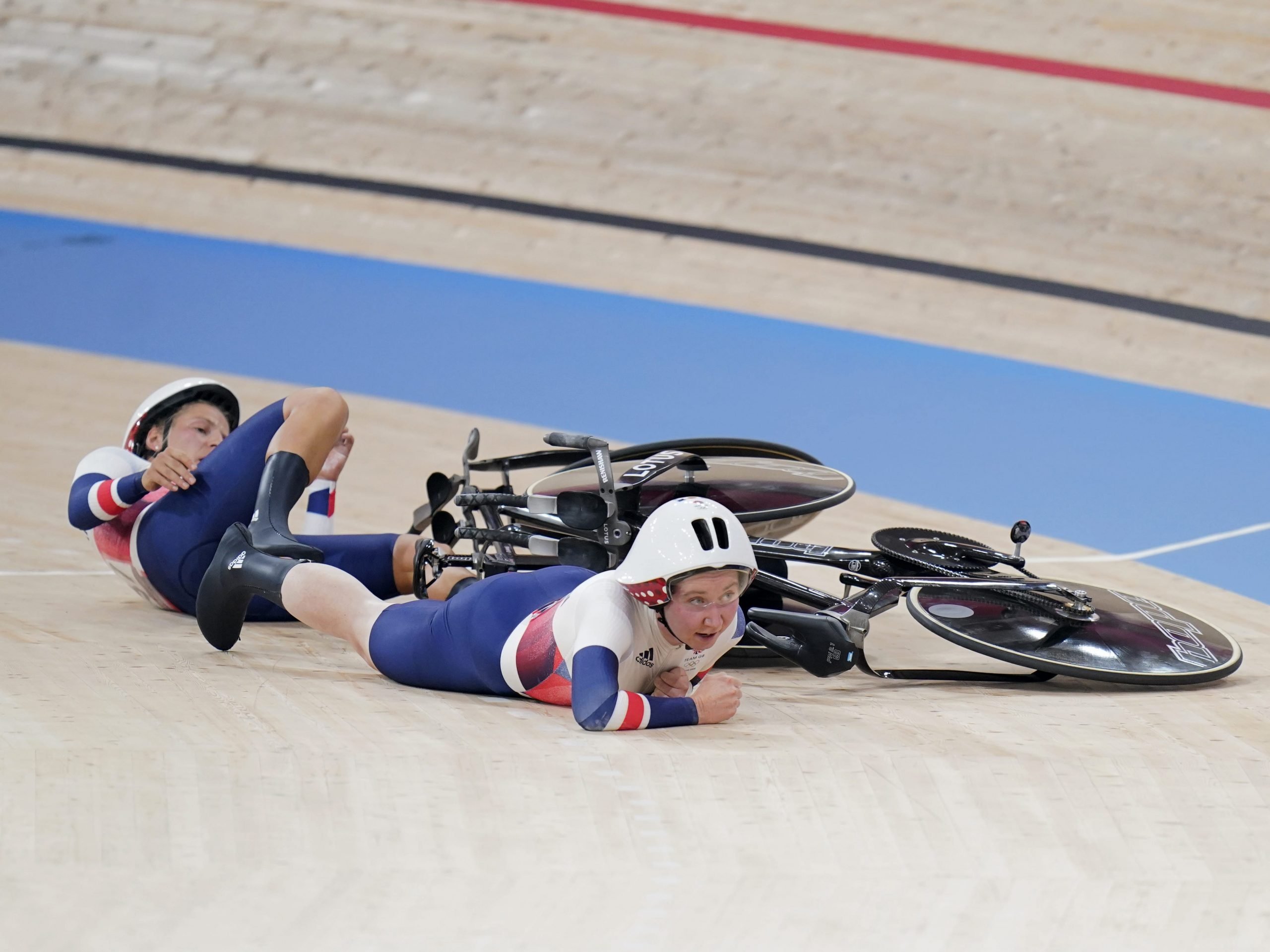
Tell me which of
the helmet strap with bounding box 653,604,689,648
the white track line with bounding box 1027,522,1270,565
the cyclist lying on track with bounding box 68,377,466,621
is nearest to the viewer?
the helmet strap with bounding box 653,604,689,648

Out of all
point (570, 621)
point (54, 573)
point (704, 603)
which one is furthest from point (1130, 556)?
point (54, 573)

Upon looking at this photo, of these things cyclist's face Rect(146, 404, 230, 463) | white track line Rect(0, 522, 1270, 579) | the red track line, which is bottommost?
white track line Rect(0, 522, 1270, 579)

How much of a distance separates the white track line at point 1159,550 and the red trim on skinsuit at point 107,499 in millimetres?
2605

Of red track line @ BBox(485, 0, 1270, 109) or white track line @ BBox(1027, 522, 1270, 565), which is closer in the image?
white track line @ BBox(1027, 522, 1270, 565)

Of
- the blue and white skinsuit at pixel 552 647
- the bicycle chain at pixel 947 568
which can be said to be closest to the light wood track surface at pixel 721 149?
the bicycle chain at pixel 947 568

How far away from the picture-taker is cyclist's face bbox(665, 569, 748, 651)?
114 inches

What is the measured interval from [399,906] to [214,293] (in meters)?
6.49

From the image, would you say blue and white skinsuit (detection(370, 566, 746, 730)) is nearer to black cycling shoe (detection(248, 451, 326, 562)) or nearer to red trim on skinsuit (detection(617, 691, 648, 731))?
red trim on skinsuit (detection(617, 691, 648, 731))

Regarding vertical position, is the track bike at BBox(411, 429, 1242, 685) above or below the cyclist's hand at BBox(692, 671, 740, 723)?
above

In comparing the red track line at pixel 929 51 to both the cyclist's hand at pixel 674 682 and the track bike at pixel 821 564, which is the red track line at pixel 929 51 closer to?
the track bike at pixel 821 564

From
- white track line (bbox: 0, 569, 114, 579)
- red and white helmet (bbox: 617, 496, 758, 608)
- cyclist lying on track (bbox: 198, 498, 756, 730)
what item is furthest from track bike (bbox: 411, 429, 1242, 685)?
white track line (bbox: 0, 569, 114, 579)

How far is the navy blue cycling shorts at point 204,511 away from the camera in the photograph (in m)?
3.71

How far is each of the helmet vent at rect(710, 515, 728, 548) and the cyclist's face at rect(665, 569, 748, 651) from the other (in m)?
0.05

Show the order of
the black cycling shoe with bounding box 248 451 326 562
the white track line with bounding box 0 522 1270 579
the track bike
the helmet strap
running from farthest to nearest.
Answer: the white track line with bounding box 0 522 1270 579, the black cycling shoe with bounding box 248 451 326 562, the track bike, the helmet strap
